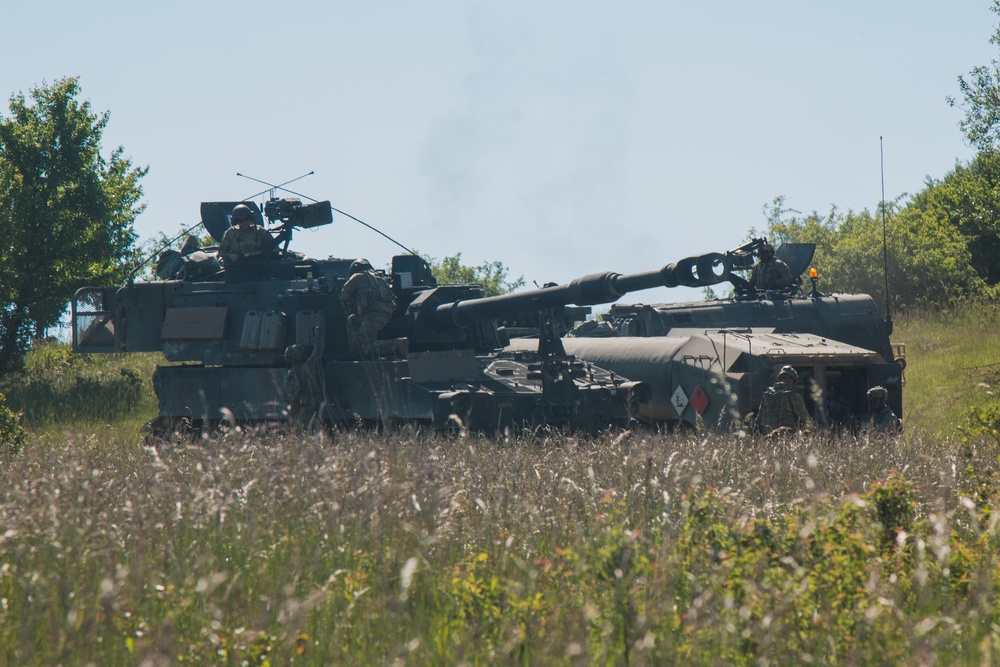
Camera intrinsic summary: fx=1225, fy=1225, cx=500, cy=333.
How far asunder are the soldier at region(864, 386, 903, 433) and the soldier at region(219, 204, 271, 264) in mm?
6959

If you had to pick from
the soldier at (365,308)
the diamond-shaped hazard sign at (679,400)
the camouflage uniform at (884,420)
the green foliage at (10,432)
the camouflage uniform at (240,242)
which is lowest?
the camouflage uniform at (884,420)

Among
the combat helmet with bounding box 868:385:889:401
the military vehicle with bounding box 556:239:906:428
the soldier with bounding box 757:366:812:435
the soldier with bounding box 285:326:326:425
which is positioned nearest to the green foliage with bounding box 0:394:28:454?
the soldier with bounding box 285:326:326:425

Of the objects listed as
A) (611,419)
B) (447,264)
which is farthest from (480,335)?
(447,264)

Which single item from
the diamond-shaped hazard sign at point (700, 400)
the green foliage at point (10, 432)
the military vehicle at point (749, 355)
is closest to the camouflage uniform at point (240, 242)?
the green foliage at point (10, 432)

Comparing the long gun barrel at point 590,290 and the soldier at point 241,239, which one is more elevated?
the soldier at point 241,239

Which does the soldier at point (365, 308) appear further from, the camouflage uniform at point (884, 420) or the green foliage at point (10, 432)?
the camouflage uniform at point (884, 420)

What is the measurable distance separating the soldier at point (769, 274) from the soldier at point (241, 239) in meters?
8.71

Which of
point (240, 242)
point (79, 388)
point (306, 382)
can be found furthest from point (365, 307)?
point (79, 388)

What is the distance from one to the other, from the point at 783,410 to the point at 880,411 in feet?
5.48

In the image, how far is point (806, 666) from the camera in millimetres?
4566

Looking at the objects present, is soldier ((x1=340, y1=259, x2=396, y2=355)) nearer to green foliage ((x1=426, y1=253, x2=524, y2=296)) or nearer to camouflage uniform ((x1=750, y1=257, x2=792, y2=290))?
camouflage uniform ((x1=750, y1=257, x2=792, y2=290))

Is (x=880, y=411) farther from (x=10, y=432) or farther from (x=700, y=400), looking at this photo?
(x=10, y=432)

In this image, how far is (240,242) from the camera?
13.7m

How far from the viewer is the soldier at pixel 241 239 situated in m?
13.7
